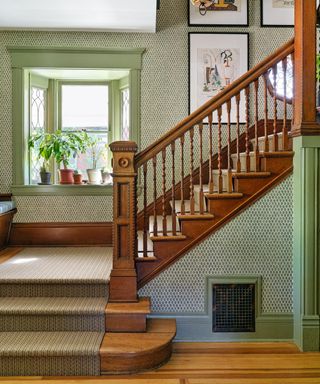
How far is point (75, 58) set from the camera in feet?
18.3

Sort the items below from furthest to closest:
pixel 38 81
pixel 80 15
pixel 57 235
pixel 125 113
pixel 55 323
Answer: pixel 125 113
pixel 38 81
pixel 57 235
pixel 80 15
pixel 55 323

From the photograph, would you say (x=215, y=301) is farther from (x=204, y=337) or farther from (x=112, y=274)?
(x=112, y=274)

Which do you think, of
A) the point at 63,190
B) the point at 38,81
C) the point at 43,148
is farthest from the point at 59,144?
the point at 38,81

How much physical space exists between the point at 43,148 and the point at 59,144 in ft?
0.64

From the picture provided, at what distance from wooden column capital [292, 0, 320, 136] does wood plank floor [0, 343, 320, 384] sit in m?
1.67

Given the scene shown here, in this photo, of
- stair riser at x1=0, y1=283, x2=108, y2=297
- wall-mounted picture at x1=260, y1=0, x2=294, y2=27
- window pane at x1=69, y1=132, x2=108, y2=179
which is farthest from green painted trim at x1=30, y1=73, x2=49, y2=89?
stair riser at x1=0, y1=283, x2=108, y2=297

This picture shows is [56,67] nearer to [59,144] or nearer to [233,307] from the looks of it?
[59,144]

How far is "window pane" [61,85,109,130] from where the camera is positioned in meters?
6.01

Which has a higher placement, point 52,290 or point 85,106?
point 85,106

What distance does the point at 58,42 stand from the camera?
18.3 feet

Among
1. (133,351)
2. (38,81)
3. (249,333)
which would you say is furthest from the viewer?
(38,81)

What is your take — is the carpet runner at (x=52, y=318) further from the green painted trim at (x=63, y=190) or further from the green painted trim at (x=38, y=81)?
the green painted trim at (x=38, y=81)

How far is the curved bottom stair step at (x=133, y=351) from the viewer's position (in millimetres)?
3146

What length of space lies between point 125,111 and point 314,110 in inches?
112
